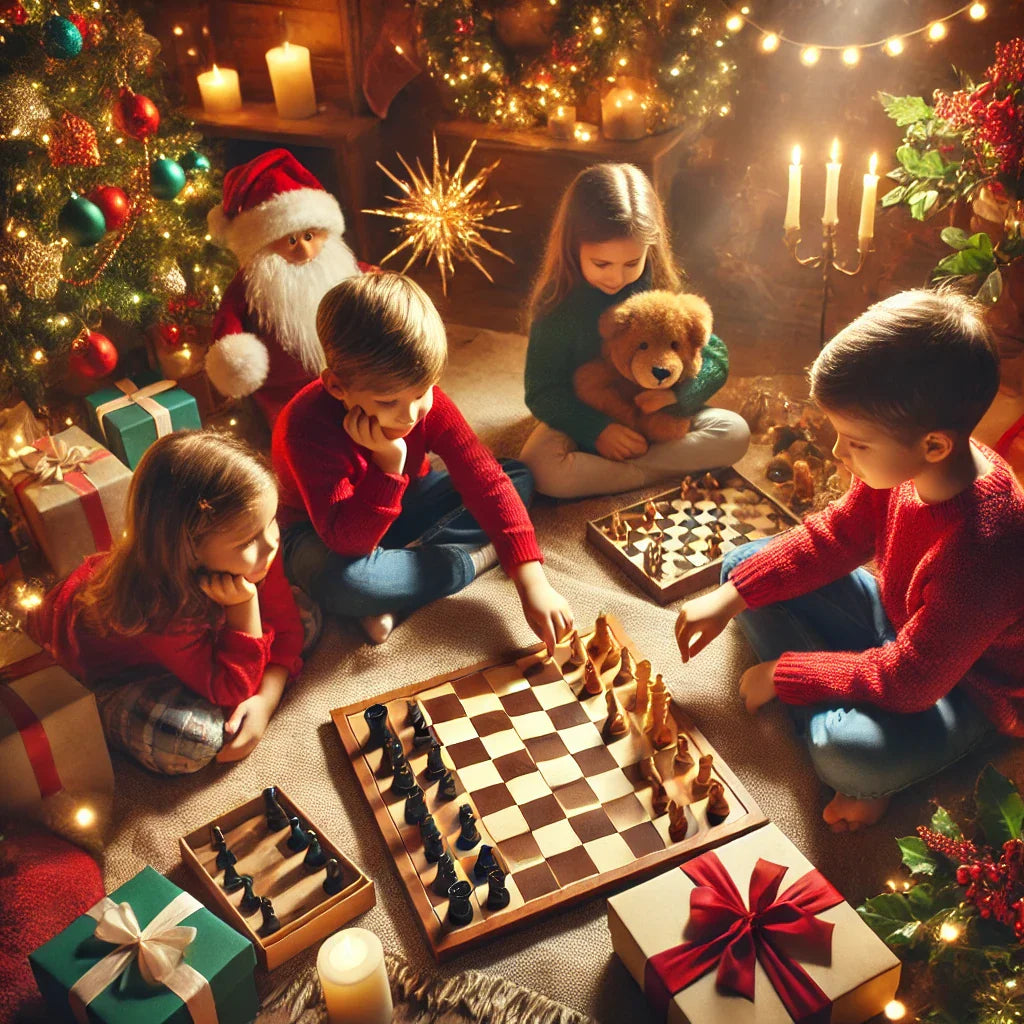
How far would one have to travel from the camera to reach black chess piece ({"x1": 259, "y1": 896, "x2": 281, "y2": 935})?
147 cm

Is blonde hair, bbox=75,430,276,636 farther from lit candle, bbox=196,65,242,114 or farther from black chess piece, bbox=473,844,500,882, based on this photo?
lit candle, bbox=196,65,242,114

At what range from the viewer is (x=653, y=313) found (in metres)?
2.19

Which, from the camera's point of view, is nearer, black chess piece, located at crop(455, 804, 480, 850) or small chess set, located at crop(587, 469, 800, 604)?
black chess piece, located at crop(455, 804, 480, 850)

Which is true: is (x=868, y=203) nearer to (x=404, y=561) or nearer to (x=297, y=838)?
(x=404, y=561)

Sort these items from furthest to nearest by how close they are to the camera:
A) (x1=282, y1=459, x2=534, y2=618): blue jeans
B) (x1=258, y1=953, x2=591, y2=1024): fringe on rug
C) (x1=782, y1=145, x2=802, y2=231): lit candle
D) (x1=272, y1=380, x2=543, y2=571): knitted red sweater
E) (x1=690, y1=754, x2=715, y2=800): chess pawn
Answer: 1. (x1=782, y1=145, x2=802, y2=231): lit candle
2. (x1=282, y1=459, x2=534, y2=618): blue jeans
3. (x1=272, y1=380, x2=543, y2=571): knitted red sweater
4. (x1=690, y1=754, x2=715, y2=800): chess pawn
5. (x1=258, y1=953, x2=591, y2=1024): fringe on rug

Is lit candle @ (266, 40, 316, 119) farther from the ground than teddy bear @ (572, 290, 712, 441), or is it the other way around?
lit candle @ (266, 40, 316, 119)

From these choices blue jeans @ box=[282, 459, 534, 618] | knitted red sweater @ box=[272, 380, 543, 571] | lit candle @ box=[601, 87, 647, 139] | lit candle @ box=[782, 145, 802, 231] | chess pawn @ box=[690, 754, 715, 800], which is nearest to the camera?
chess pawn @ box=[690, 754, 715, 800]

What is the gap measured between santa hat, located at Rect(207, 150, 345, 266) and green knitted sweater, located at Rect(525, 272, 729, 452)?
555 mm

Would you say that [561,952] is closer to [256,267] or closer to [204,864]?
[204,864]

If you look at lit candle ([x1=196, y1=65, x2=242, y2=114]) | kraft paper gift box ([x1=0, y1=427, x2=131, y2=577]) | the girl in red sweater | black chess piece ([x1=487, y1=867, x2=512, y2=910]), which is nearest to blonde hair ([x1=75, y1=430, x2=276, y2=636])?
the girl in red sweater

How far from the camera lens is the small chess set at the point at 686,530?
6.98 feet

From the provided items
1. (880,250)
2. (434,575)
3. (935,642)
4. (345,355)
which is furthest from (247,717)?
(880,250)

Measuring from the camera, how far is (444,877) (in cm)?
153

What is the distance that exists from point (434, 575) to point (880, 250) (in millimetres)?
1711
